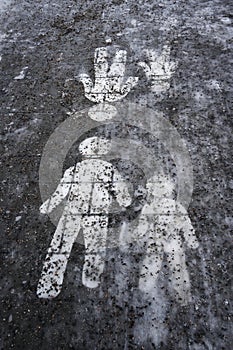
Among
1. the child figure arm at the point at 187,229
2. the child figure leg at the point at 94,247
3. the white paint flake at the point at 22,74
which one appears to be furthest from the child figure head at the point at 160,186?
the white paint flake at the point at 22,74

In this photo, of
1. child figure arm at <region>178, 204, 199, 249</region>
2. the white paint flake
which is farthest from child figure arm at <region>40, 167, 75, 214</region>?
the white paint flake

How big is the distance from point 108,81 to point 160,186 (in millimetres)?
1628

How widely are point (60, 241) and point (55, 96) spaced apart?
1863mm

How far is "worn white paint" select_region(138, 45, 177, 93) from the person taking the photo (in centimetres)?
390

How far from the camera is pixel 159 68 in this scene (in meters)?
4.10

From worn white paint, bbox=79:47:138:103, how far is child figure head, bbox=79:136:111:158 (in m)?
0.61

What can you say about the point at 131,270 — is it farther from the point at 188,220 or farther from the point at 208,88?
the point at 208,88

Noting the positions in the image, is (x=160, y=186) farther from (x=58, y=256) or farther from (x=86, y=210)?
(x=58, y=256)

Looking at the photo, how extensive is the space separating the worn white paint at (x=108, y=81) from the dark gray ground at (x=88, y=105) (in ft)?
0.32

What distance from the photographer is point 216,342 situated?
2158 millimetres

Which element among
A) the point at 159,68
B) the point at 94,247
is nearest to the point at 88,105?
the point at 159,68

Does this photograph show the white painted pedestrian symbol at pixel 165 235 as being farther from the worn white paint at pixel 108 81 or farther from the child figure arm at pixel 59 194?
the worn white paint at pixel 108 81

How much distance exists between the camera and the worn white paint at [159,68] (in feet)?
12.8

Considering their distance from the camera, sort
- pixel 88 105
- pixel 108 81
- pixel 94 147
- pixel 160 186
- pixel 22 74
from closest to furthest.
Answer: pixel 160 186
pixel 94 147
pixel 88 105
pixel 108 81
pixel 22 74
